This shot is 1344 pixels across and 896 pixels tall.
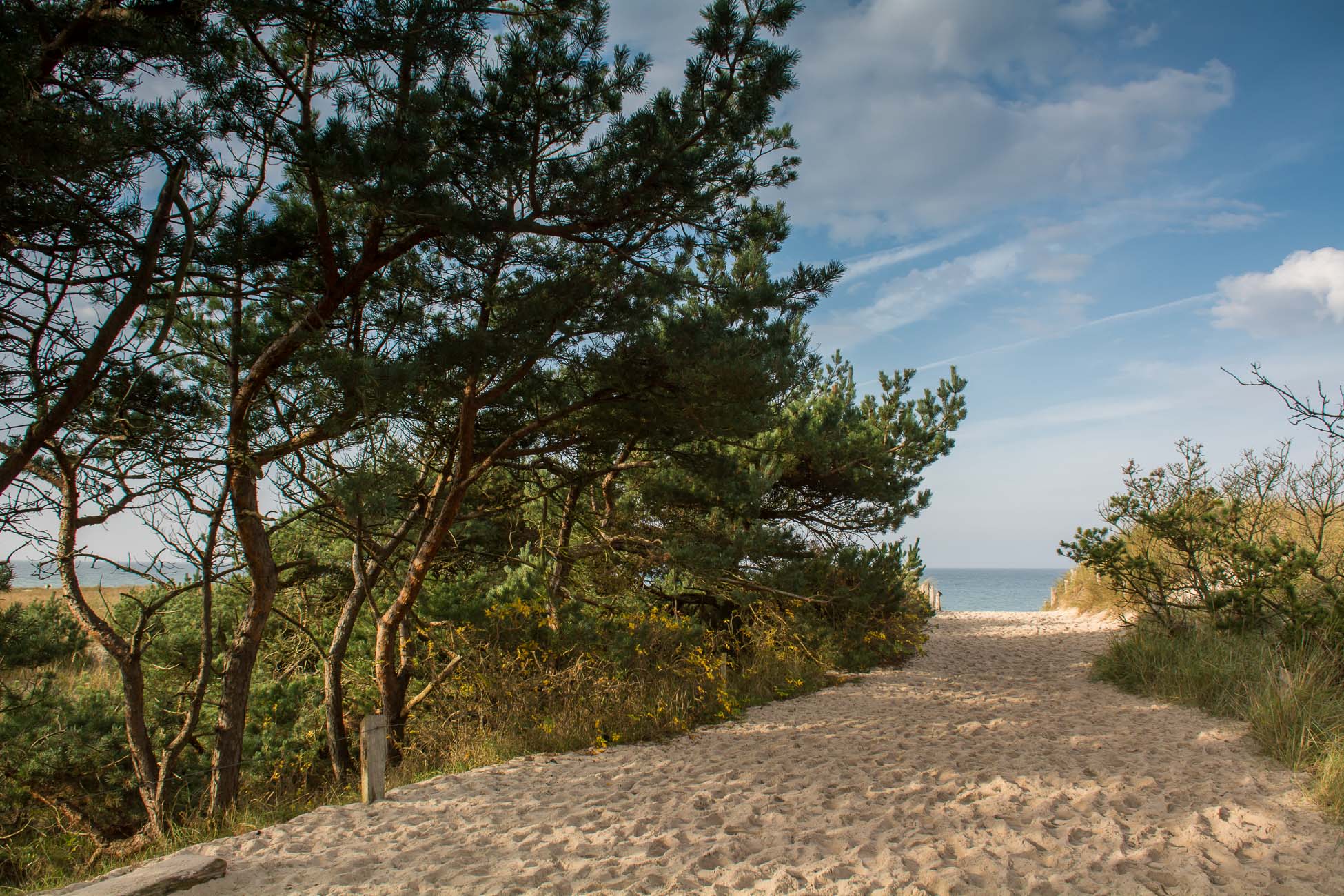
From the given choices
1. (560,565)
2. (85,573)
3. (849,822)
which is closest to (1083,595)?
(560,565)

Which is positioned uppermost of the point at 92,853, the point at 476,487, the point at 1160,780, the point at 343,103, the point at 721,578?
the point at 343,103

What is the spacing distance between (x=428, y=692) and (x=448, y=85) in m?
5.27

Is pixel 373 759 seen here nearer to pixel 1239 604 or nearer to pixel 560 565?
pixel 560 565

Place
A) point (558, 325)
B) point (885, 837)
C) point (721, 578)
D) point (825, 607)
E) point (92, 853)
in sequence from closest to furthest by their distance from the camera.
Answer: point (885, 837)
point (558, 325)
point (92, 853)
point (721, 578)
point (825, 607)

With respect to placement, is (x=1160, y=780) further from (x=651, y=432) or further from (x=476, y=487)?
(x=476, y=487)

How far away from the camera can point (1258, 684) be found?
263 inches

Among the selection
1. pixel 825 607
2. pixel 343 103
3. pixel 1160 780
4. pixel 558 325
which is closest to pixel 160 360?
pixel 343 103

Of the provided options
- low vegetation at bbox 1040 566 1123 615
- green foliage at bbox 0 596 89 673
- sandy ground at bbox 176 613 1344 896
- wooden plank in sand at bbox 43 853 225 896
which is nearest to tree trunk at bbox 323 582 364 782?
sandy ground at bbox 176 613 1344 896

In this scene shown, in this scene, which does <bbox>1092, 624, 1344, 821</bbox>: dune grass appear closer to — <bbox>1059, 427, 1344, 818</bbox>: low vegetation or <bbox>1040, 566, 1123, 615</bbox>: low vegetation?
<bbox>1059, 427, 1344, 818</bbox>: low vegetation

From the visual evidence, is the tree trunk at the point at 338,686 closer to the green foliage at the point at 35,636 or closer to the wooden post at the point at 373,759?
the wooden post at the point at 373,759

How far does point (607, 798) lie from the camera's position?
487 centimetres

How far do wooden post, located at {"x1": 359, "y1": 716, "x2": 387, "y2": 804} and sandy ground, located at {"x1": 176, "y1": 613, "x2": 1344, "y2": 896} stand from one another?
118 millimetres

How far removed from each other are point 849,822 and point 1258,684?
15.4 ft

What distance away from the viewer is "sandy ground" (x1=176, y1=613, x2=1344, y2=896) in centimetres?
357
